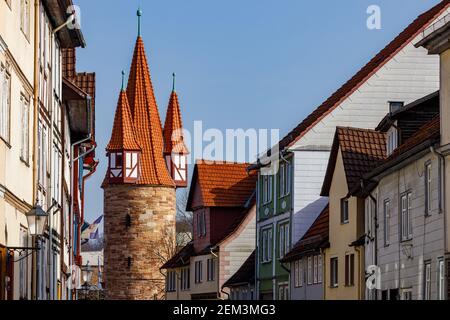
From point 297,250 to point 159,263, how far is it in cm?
5216

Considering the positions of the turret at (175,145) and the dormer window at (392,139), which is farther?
the turret at (175,145)

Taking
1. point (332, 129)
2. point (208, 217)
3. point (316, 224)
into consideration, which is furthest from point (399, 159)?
point (208, 217)

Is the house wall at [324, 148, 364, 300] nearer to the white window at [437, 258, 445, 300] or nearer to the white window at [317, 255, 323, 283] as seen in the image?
the white window at [317, 255, 323, 283]

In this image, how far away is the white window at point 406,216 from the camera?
3250cm

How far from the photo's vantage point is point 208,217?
69.6 metres

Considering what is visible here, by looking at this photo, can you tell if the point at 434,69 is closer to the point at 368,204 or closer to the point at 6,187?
the point at 368,204

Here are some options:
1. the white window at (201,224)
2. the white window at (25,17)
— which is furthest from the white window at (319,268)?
the white window at (201,224)

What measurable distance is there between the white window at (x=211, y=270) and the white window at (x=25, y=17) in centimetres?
4313

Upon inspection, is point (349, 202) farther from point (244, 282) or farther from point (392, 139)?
point (244, 282)

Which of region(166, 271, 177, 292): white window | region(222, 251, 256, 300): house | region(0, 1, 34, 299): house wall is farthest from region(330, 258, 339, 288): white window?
region(166, 271, 177, 292): white window

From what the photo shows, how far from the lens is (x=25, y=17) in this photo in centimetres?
2489

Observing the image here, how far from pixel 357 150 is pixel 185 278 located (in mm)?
35162

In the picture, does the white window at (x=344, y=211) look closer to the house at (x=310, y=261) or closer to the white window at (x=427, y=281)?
the house at (x=310, y=261)

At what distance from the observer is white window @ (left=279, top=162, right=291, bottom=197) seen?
54.7 meters
